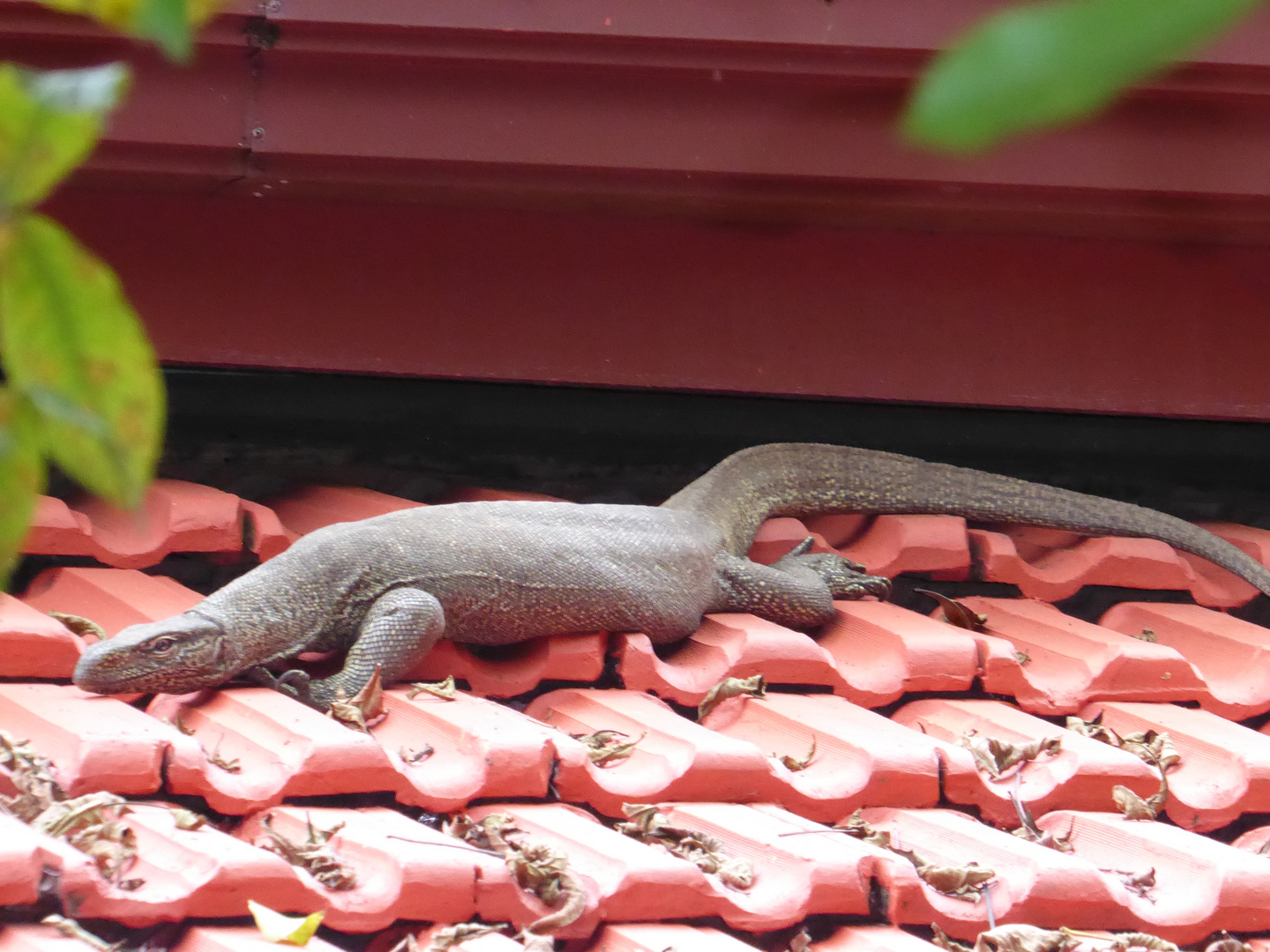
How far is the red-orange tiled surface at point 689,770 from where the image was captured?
6.88 feet

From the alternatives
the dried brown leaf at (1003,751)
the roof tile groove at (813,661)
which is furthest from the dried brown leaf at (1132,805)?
the roof tile groove at (813,661)

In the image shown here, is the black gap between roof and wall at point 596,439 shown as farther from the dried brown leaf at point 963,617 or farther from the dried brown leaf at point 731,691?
the dried brown leaf at point 731,691

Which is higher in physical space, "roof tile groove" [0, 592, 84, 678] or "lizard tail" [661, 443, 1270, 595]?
"lizard tail" [661, 443, 1270, 595]

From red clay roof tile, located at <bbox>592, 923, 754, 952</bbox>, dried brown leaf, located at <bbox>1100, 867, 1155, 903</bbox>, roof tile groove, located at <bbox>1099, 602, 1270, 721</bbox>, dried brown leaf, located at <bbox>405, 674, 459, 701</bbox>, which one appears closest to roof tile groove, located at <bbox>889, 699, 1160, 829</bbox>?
dried brown leaf, located at <bbox>1100, 867, 1155, 903</bbox>

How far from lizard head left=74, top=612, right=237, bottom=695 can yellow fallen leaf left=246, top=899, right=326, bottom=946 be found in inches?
40.6

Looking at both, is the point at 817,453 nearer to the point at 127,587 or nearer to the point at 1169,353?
the point at 1169,353

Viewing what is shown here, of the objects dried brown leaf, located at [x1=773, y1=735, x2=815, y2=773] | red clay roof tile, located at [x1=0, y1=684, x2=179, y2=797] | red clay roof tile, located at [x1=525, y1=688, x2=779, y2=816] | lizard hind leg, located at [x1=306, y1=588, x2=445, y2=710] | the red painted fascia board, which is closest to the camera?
red clay roof tile, located at [x1=0, y1=684, x2=179, y2=797]

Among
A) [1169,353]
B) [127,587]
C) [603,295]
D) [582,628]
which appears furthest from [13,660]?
[1169,353]

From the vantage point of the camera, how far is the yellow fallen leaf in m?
1.84

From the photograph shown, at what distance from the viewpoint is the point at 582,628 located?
344cm

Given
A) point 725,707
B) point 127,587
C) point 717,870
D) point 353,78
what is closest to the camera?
point 717,870

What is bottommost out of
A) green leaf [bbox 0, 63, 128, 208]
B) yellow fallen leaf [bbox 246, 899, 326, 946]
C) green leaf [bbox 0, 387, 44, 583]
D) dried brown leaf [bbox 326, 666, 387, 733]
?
yellow fallen leaf [bbox 246, 899, 326, 946]

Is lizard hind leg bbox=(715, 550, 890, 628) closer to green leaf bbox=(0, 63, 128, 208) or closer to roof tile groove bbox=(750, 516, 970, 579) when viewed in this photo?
roof tile groove bbox=(750, 516, 970, 579)

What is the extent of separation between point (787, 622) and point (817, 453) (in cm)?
83
